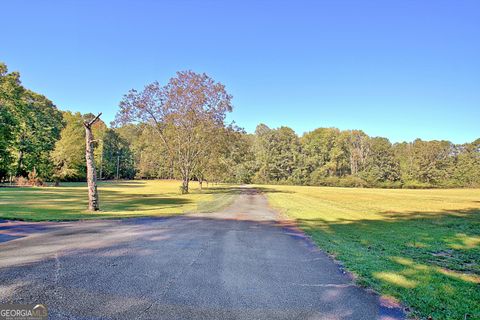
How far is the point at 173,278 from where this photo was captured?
5441 millimetres

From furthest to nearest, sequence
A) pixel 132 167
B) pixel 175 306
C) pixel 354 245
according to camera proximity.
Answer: pixel 132 167
pixel 354 245
pixel 175 306

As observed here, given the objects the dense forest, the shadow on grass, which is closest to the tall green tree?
the dense forest

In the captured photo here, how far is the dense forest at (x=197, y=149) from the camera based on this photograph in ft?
108

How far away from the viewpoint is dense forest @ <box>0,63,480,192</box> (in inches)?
1291

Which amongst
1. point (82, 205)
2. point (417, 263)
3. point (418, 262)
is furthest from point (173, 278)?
point (82, 205)

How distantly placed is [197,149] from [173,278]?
30.0 meters

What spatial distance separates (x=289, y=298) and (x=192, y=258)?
2.90m

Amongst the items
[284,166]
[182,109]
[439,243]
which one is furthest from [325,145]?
[439,243]

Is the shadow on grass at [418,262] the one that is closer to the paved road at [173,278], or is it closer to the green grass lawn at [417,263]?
the green grass lawn at [417,263]

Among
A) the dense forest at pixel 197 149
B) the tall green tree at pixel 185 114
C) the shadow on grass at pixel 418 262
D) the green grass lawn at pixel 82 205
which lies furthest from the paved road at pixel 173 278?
the tall green tree at pixel 185 114

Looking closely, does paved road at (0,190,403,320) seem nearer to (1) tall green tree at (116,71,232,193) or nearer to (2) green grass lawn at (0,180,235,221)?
(2) green grass lawn at (0,180,235,221)

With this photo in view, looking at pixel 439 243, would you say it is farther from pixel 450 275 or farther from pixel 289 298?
pixel 289 298

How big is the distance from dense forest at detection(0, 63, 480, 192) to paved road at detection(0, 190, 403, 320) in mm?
10934

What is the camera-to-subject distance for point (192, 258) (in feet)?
22.5
